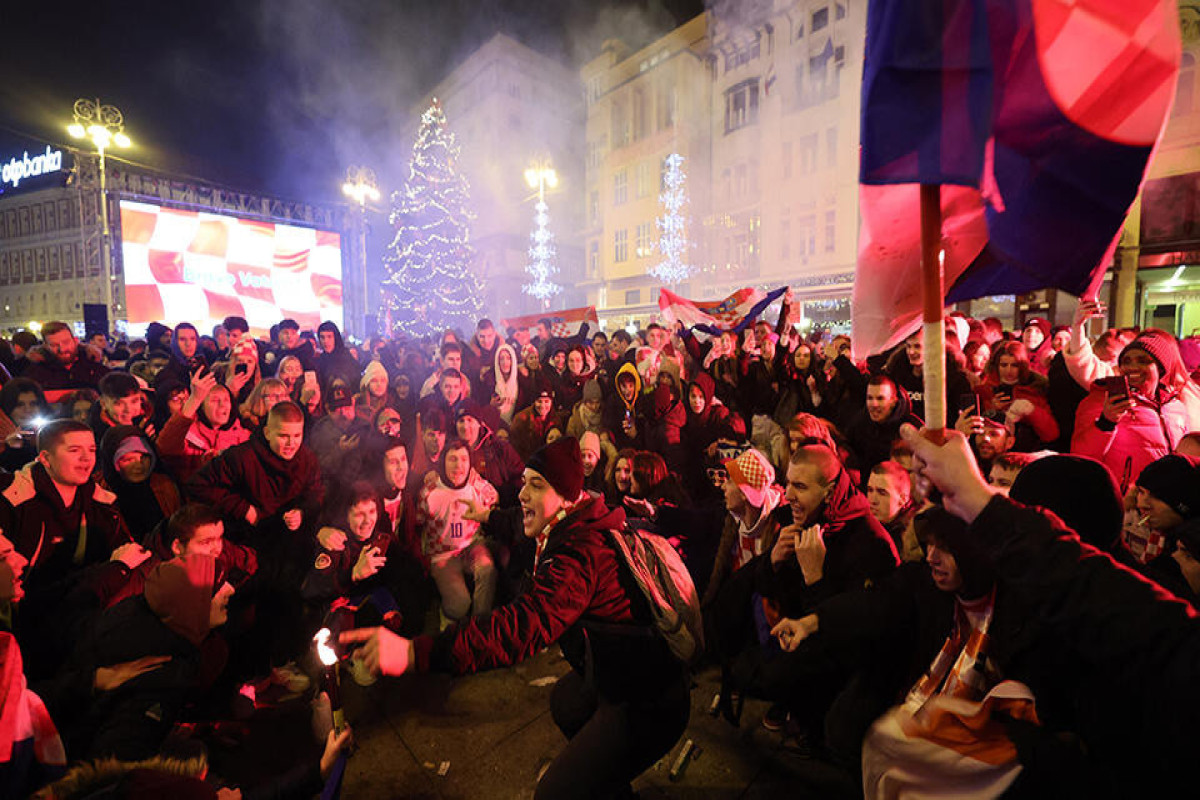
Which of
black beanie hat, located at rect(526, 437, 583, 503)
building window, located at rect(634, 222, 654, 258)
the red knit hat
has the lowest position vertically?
black beanie hat, located at rect(526, 437, 583, 503)

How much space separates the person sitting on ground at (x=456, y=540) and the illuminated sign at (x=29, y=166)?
122 feet

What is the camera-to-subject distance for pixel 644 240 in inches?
1735

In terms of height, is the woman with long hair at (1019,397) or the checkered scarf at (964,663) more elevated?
the woman with long hair at (1019,397)

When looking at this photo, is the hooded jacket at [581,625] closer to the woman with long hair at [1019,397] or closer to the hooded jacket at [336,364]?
the woman with long hair at [1019,397]

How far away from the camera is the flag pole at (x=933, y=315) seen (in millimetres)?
1547

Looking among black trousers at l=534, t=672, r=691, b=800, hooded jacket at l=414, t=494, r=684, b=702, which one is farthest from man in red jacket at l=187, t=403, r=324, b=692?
hooded jacket at l=414, t=494, r=684, b=702

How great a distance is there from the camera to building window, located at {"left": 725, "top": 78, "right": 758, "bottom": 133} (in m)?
35.8

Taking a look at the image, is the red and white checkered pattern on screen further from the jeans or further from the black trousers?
the jeans

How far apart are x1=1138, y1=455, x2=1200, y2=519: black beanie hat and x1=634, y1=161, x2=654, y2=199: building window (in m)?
44.2

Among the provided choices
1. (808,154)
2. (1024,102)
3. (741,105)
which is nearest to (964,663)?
(1024,102)

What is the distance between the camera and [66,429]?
341 centimetres

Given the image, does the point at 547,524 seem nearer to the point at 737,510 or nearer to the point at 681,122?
the point at 737,510

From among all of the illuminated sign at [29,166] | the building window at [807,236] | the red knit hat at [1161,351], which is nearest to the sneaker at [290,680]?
the red knit hat at [1161,351]

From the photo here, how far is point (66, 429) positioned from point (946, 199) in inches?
192
